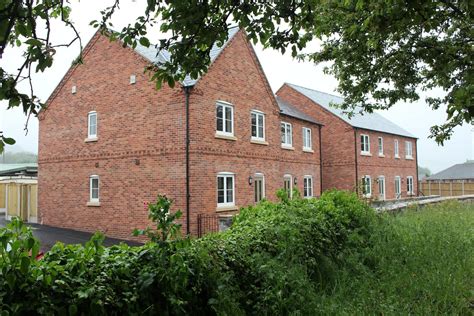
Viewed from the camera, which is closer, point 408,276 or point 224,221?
point 408,276

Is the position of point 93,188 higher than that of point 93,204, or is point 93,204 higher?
point 93,188

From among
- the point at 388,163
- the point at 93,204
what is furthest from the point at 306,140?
the point at 93,204

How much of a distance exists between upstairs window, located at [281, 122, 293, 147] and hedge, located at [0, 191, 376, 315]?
15943mm

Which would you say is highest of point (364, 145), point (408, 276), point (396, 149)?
point (396, 149)

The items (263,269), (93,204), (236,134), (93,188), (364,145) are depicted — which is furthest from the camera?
(364,145)

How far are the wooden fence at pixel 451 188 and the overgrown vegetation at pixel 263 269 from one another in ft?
125

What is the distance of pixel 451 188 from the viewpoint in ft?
138

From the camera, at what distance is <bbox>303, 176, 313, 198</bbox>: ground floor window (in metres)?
24.3

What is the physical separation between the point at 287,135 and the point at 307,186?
3.97 meters

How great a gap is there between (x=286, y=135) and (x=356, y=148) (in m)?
7.72

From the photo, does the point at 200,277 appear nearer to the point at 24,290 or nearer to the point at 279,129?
the point at 24,290

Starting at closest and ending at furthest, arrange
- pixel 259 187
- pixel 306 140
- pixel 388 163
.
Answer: pixel 259 187 → pixel 306 140 → pixel 388 163

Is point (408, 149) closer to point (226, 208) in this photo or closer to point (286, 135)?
point (286, 135)

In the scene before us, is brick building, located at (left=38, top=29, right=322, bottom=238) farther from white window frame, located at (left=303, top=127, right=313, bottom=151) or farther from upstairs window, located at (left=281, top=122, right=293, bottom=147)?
white window frame, located at (left=303, top=127, right=313, bottom=151)
